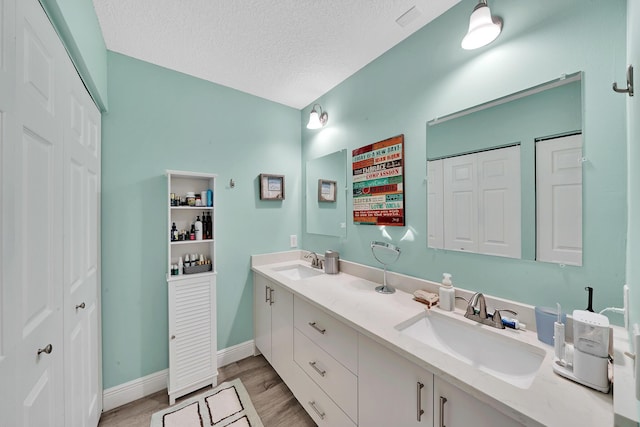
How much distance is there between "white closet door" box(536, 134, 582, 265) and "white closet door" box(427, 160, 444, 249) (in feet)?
1.41

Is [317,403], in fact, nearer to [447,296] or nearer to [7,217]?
[447,296]

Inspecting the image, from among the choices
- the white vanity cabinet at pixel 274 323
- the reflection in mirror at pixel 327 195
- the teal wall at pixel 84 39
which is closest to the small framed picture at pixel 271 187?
A: the reflection in mirror at pixel 327 195

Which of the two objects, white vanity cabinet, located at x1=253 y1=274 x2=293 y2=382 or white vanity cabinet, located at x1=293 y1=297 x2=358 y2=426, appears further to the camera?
white vanity cabinet, located at x1=253 y1=274 x2=293 y2=382

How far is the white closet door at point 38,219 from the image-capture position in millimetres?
665

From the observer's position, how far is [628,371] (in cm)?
69

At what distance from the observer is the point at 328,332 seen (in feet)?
4.33

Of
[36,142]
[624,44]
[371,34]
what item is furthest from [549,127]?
[36,142]

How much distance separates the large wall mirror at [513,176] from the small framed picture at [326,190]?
923mm

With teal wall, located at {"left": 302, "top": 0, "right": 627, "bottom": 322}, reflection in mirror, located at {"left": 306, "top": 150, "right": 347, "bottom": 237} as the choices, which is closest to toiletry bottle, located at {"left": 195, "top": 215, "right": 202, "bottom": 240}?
reflection in mirror, located at {"left": 306, "top": 150, "right": 347, "bottom": 237}

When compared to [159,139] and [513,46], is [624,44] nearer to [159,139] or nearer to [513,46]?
[513,46]

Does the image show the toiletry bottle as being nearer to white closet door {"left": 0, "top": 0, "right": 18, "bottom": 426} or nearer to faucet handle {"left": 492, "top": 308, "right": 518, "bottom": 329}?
white closet door {"left": 0, "top": 0, "right": 18, "bottom": 426}

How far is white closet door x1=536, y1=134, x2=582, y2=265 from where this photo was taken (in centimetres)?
95

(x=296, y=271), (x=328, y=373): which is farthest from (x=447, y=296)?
(x=296, y=271)

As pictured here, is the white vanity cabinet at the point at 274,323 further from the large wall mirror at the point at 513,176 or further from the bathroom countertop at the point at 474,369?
the large wall mirror at the point at 513,176
